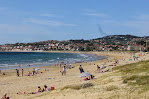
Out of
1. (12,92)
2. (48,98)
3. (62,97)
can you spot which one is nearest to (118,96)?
(62,97)

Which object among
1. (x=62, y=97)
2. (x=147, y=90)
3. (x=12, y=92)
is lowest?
(x=12, y=92)

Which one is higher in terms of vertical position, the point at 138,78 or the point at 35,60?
the point at 138,78

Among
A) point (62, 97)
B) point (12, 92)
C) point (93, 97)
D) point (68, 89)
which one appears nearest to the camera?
point (93, 97)

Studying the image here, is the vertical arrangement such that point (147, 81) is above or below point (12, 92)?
above

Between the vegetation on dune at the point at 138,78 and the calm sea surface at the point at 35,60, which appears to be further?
the calm sea surface at the point at 35,60

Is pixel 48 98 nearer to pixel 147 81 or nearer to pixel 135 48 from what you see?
pixel 147 81

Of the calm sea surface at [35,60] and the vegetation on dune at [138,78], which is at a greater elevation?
the vegetation on dune at [138,78]

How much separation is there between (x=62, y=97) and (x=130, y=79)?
14.4ft

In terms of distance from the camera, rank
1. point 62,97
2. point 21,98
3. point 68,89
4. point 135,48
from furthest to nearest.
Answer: point 135,48, point 21,98, point 68,89, point 62,97

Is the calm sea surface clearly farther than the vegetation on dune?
Yes

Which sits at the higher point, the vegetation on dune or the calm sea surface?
the vegetation on dune

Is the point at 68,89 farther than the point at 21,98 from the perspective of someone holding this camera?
No

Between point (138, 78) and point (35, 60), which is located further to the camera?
point (35, 60)

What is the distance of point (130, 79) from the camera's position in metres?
11.6
